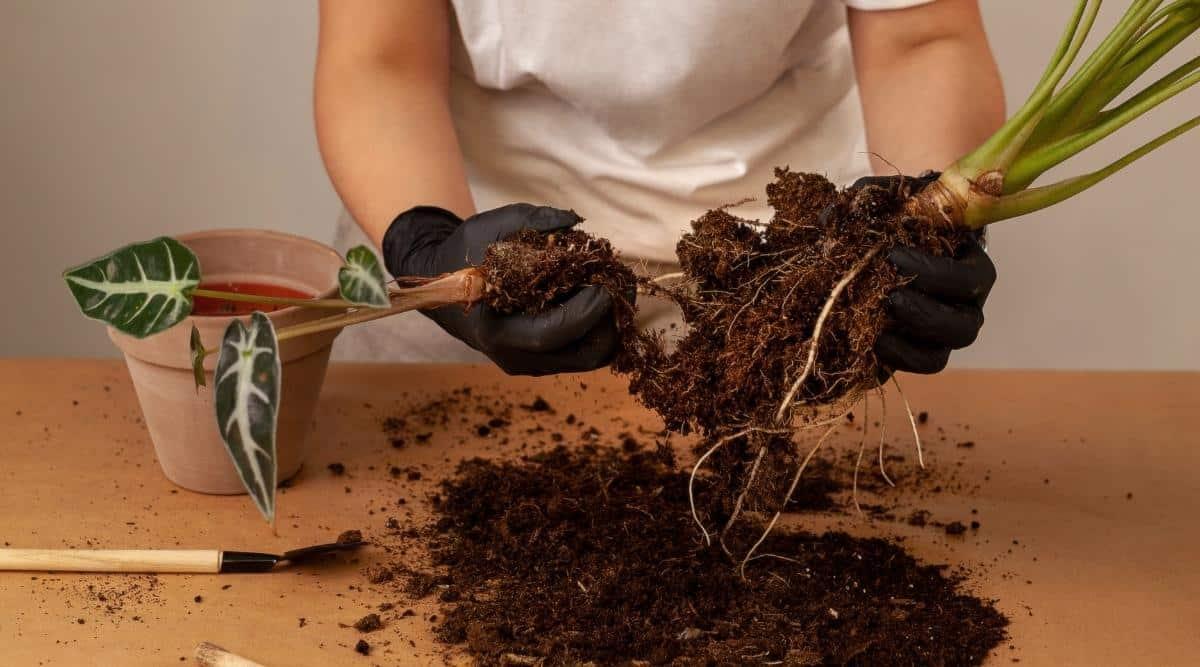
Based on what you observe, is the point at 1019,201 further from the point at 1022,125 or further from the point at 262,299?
the point at 262,299

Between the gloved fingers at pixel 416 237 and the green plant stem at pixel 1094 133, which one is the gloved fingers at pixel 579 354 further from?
the green plant stem at pixel 1094 133

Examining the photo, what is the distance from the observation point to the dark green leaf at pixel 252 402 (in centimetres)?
83

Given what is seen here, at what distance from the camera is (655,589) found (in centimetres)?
103

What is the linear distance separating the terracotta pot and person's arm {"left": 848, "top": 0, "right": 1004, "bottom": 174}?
678 mm

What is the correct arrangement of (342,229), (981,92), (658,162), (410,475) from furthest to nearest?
(342,229) < (658,162) < (981,92) < (410,475)

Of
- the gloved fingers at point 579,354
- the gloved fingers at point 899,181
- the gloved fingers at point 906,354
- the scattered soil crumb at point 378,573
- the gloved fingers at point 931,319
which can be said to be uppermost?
the gloved fingers at point 899,181

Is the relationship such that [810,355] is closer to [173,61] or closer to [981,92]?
[981,92]

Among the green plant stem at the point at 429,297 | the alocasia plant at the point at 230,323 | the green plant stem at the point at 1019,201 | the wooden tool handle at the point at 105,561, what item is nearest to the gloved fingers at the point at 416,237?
the green plant stem at the point at 429,297

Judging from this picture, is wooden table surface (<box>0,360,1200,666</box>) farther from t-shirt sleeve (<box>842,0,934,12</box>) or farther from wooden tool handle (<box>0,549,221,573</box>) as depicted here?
t-shirt sleeve (<box>842,0,934,12</box>)

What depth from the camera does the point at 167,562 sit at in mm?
1035

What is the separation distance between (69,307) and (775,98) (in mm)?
1674

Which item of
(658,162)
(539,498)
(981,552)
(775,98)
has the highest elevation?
(775,98)

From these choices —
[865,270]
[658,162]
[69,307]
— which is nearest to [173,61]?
[69,307]

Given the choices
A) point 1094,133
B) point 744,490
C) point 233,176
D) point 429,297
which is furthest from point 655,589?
point 233,176
